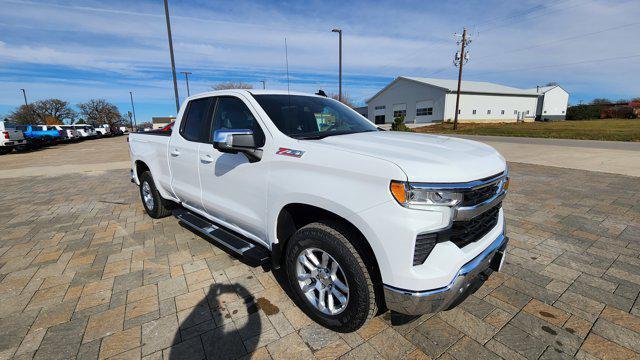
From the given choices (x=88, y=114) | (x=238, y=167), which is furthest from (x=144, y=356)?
(x=88, y=114)

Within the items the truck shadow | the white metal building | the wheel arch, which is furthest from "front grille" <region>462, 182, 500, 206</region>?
the white metal building

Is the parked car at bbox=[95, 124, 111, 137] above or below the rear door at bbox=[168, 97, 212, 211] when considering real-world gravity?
below

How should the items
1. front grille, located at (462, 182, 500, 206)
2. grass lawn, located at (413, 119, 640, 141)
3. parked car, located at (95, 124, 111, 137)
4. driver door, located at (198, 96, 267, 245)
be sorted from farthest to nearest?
parked car, located at (95, 124, 111, 137) < grass lawn, located at (413, 119, 640, 141) < driver door, located at (198, 96, 267, 245) < front grille, located at (462, 182, 500, 206)

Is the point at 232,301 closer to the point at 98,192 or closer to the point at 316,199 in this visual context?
the point at 316,199

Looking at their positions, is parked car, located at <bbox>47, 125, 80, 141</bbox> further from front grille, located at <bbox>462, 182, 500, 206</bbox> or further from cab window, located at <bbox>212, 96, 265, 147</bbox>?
front grille, located at <bbox>462, 182, 500, 206</bbox>

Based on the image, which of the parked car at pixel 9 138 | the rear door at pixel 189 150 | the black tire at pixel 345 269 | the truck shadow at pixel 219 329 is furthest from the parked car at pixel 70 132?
the black tire at pixel 345 269

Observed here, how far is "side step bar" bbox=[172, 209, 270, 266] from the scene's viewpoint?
109 inches

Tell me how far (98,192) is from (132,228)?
11.3 feet

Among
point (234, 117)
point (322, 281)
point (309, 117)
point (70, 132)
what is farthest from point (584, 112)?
point (70, 132)

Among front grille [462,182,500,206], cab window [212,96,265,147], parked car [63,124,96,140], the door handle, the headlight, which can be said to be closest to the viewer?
the headlight

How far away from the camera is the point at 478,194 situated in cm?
210

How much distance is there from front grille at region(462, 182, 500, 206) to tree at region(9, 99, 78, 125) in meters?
83.5

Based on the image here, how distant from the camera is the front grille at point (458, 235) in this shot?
192 centimetres

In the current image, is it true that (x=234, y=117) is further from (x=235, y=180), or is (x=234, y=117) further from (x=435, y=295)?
(x=435, y=295)
